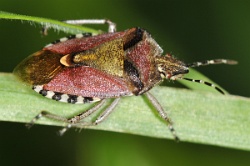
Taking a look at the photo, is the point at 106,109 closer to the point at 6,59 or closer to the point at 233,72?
the point at 6,59

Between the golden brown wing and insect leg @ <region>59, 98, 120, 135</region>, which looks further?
the golden brown wing

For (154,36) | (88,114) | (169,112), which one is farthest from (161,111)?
(154,36)

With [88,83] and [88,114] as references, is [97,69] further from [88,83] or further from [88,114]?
[88,114]

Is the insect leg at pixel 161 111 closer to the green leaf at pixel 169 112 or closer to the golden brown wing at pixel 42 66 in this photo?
the green leaf at pixel 169 112

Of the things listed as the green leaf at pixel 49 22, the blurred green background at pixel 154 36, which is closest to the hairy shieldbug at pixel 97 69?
the green leaf at pixel 49 22

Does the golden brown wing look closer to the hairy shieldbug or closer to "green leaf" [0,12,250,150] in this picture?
the hairy shieldbug

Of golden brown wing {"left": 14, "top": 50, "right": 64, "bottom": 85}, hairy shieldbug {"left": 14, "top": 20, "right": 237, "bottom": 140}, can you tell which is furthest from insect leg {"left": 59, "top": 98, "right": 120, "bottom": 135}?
golden brown wing {"left": 14, "top": 50, "right": 64, "bottom": 85}

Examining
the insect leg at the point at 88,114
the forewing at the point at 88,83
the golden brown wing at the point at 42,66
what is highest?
the golden brown wing at the point at 42,66
